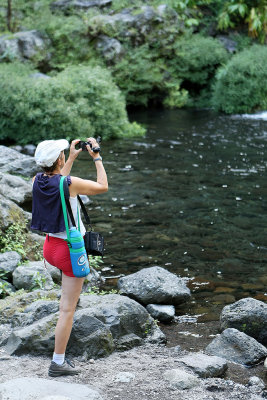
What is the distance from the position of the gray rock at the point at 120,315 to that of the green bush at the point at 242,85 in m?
21.0

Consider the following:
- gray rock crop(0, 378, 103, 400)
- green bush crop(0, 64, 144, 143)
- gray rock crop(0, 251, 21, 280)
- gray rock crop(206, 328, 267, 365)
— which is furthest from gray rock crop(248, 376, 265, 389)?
green bush crop(0, 64, 144, 143)

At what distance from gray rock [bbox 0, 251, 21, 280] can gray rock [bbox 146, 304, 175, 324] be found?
196 cm

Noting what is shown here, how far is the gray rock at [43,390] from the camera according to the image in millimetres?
4379

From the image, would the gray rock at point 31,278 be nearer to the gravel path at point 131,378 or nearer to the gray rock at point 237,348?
the gravel path at point 131,378

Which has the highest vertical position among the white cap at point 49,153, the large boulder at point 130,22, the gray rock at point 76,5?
the gray rock at point 76,5

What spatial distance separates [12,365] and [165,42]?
2589 cm

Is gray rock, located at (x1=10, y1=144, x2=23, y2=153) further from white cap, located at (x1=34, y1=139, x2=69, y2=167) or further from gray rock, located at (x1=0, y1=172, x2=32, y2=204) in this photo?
white cap, located at (x1=34, y1=139, x2=69, y2=167)

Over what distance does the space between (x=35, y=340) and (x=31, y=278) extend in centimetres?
187

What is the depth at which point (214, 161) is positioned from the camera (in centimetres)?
1638

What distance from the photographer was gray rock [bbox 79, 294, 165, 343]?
19.8ft

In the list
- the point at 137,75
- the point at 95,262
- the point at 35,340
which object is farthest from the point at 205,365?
the point at 137,75

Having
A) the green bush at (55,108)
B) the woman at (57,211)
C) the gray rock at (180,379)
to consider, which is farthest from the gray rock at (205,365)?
the green bush at (55,108)

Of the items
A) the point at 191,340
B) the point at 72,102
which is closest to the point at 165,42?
the point at 72,102

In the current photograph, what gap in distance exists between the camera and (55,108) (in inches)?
720
